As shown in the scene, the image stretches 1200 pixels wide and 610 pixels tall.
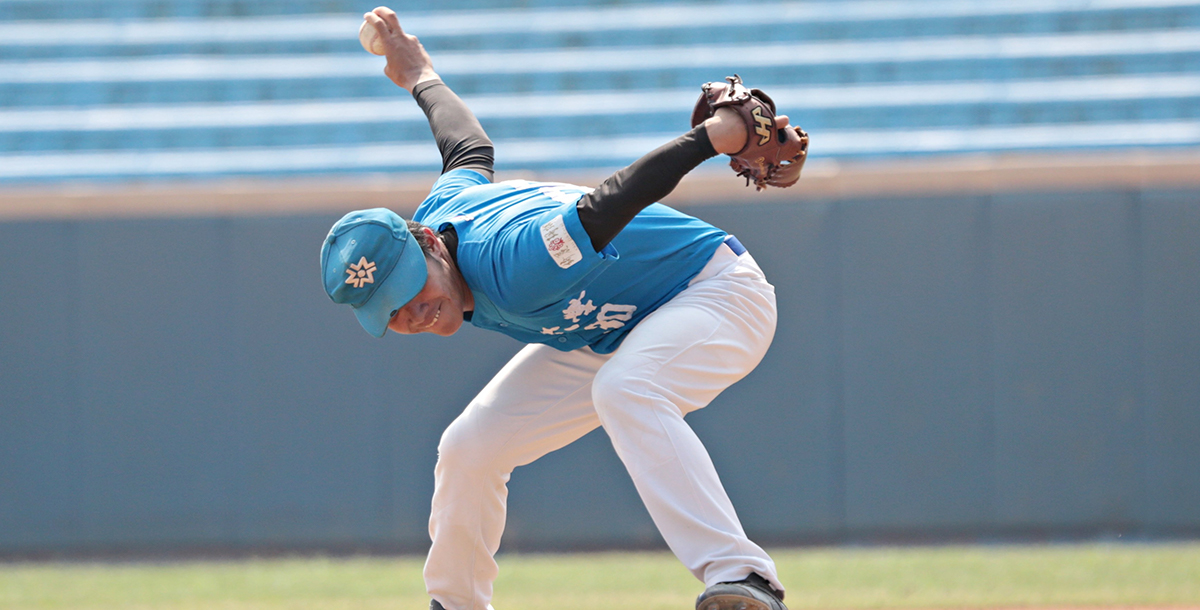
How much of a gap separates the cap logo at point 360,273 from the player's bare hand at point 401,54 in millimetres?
956

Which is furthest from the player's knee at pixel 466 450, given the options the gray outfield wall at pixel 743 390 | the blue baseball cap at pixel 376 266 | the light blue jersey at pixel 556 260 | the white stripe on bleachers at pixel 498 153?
the white stripe on bleachers at pixel 498 153

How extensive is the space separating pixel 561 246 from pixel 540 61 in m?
5.86

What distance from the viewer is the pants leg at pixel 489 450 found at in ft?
8.80

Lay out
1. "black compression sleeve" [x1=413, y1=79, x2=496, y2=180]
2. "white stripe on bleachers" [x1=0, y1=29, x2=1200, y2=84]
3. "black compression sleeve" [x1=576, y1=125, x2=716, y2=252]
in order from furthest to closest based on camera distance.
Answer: "white stripe on bleachers" [x1=0, y1=29, x2=1200, y2=84], "black compression sleeve" [x1=413, y1=79, x2=496, y2=180], "black compression sleeve" [x1=576, y1=125, x2=716, y2=252]

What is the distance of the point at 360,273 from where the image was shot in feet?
7.66

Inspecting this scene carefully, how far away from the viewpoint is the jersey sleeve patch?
2.23m

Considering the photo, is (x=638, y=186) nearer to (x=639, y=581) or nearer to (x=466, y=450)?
(x=466, y=450)

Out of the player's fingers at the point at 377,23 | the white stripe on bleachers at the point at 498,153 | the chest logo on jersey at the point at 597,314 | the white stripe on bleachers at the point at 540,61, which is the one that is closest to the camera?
the chest logo on jersey at the point at 597,314

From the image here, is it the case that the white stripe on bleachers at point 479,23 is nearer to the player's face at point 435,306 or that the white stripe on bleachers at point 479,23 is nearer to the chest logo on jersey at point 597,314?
the chest logo on jersey at point 597,314

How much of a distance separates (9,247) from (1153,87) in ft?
23.1

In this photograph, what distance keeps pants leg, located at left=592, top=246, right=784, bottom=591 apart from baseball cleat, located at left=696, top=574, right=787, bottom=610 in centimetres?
5

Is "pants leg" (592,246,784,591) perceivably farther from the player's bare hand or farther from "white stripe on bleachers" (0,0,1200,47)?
"white stripe on bleachers" (0,0,1200,47)

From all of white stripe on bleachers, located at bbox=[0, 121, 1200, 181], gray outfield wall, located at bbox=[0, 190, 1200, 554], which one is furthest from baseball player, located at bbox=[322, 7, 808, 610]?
white stripe on bleachers, located at bbox=[0, 121, 1200, 181]

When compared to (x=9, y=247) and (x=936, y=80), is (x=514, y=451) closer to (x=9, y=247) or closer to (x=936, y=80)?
(x=9, y=247)
